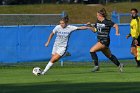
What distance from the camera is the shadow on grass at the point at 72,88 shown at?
45.2 ft

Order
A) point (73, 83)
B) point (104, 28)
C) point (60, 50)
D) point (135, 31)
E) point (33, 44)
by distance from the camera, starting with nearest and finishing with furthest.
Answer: point (73, 83)
point (60, 50)
point (104, 28)
point (135, 31)
point (33, 44)

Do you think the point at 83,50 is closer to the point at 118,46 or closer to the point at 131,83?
the point at 118,46

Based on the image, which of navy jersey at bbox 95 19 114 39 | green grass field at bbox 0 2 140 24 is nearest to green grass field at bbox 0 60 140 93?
navy jersey at bbox 95 19 114 39

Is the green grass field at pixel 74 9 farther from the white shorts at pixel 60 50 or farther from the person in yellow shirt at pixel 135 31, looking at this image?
the white shorts at pixel 60 50

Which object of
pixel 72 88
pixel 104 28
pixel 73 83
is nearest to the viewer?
pixel 72 88

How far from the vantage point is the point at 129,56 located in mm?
25500

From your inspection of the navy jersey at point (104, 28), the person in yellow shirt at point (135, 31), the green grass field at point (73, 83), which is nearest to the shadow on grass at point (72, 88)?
the green grass field at point (73, 83)

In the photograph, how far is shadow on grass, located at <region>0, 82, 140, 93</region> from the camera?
1377cm

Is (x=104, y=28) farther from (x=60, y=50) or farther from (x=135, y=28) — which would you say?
(x=135, y=28)

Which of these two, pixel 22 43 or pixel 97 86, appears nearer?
pixel 97 86

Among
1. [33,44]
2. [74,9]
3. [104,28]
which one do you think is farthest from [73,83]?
[74,9]

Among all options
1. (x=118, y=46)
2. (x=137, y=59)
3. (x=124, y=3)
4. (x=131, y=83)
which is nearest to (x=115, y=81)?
(x=131, y=83)

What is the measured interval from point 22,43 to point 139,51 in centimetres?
417

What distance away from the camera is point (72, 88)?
1438 centimetres
